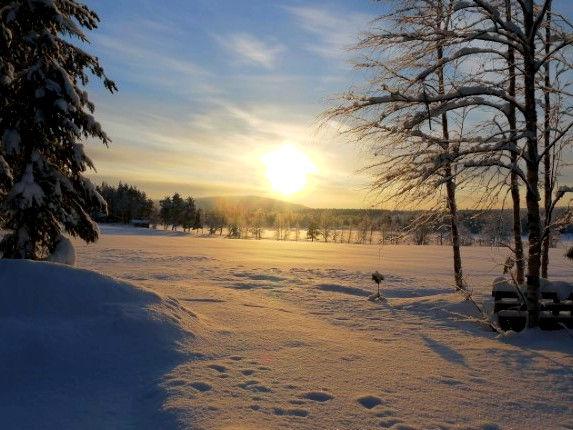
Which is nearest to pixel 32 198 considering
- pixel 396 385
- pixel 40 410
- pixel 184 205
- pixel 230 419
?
pixel 40 410

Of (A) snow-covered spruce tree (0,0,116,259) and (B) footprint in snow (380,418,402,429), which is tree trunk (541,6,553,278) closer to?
(B) footprint in snow (380,418,402,429)

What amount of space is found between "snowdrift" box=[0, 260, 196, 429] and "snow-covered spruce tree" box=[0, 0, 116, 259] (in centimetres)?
204

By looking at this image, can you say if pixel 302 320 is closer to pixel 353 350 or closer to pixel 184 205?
pixel 353 350

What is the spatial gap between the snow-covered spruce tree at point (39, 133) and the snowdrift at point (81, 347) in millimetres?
2043

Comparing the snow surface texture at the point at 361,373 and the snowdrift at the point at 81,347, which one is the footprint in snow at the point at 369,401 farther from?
the snowdrift at the point at 81,347

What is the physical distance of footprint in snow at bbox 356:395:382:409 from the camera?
15.8 ft

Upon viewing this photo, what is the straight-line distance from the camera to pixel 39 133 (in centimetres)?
938

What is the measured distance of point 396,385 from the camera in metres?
5.43

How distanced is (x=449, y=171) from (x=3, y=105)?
902cm

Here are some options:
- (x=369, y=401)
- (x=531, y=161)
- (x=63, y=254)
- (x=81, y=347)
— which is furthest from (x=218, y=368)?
(x=531, y=161)

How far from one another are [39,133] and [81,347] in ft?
18.2

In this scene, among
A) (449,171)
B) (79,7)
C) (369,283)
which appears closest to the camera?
(449,171)

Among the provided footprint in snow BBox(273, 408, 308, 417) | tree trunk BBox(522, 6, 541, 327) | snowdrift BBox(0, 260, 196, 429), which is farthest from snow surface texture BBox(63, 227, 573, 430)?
tree trunk BBox(522, 6, 541, 327)

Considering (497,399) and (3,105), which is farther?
(3,105)
